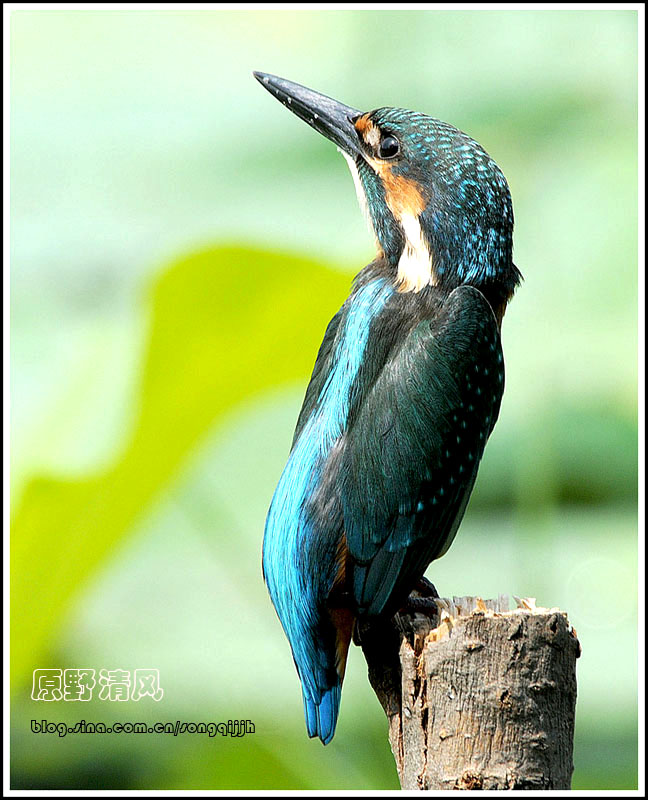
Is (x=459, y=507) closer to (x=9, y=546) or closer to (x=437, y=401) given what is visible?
(x=437, y=401)

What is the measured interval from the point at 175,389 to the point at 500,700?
3.30 ft

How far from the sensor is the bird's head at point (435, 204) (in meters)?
1.57

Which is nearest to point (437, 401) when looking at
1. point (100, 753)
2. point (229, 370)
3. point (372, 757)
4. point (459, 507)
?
point (459, 507)


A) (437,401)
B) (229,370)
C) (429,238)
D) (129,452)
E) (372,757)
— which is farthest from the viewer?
(372,757)

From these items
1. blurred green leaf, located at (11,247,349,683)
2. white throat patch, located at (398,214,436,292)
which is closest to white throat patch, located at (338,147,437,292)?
white throat patch, located at (398,214,436,292)

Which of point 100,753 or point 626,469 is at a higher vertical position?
point 626,469

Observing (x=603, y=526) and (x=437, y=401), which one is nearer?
(x=437, y=401)

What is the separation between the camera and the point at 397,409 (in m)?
1.47

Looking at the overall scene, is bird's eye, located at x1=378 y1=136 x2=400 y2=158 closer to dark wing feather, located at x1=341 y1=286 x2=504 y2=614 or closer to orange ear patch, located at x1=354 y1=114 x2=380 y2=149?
orange ear patch, located at x1=354 y1=114 x2=380 y2=149

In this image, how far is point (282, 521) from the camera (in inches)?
60.9

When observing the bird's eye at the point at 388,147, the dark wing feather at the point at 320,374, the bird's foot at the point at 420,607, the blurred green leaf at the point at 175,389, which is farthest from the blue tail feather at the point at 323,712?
the bird's eye at the point at 388,147

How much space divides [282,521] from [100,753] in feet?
4.43

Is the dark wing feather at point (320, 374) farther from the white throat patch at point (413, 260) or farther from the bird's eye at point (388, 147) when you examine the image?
the bird's eye at point (388, 147)

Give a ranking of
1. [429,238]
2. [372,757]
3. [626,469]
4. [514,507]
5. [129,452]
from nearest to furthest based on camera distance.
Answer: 1. [429,238]
2. [129,452]
3. [372,757]
4. [514,507]
5. [626,469]
